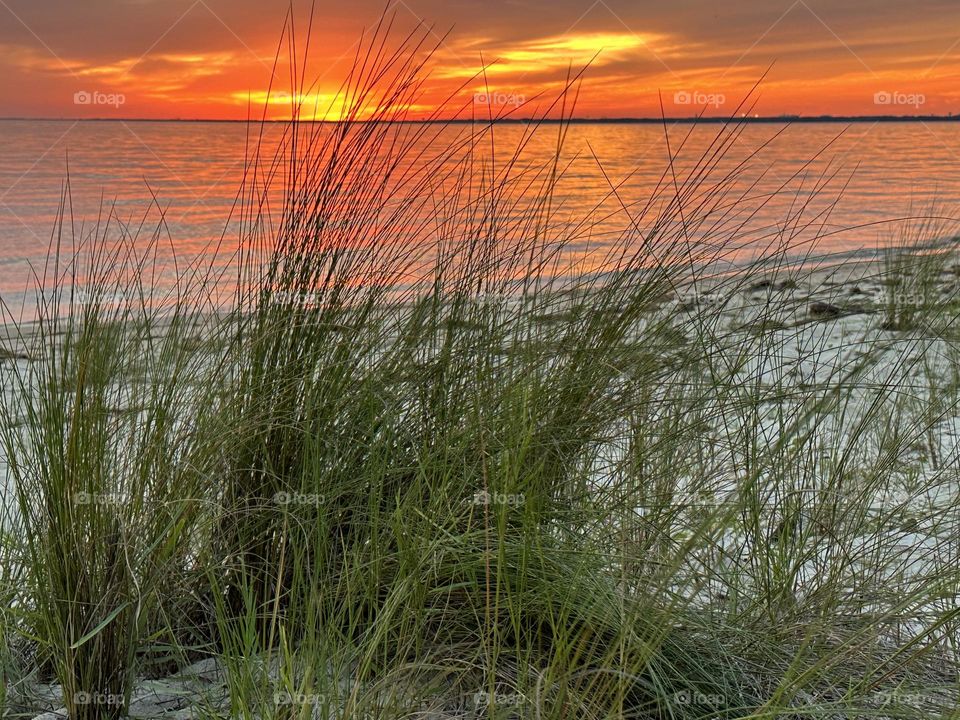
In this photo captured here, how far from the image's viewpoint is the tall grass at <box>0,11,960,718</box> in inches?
57.7

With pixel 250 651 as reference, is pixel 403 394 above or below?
above

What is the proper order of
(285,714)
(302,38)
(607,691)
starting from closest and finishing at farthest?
(285,714) < (607,691) < (302,38)

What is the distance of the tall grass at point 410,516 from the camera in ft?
4.81

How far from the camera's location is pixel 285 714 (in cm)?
132

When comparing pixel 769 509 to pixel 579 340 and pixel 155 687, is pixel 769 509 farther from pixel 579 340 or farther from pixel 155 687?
pixel 155 687

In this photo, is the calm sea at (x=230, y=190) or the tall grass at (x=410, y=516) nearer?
the tall grass at (x=410, y=516)

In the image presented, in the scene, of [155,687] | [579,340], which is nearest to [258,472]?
[155,687]


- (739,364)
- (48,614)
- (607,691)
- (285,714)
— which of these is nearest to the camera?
(285,714)

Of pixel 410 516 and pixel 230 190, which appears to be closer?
pixel 410 516

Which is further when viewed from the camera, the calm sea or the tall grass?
the calm sea

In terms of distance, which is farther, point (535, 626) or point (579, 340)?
point (579, 340)

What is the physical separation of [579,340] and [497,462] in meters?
0.42

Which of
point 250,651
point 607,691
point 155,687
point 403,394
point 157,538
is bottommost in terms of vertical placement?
point 155,687

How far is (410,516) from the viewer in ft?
5.26
